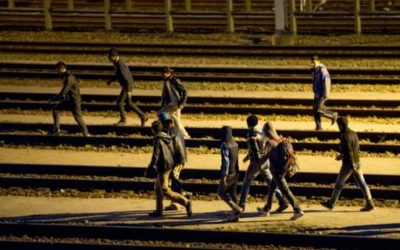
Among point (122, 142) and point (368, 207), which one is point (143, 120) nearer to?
point (122, 142)

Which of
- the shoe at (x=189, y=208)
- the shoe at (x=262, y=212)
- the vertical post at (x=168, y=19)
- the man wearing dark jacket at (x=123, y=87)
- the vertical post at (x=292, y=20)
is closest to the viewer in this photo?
the shoe at (x=189, y=208)

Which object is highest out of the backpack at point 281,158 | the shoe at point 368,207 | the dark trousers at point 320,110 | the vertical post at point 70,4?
the vertical post at point 70,4

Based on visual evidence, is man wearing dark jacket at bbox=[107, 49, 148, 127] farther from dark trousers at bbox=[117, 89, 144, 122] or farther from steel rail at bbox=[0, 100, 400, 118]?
steel rail at bbox=[0, 100, 400, 118]

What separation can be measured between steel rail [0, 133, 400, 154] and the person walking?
3.88 meters

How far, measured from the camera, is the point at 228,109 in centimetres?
2616

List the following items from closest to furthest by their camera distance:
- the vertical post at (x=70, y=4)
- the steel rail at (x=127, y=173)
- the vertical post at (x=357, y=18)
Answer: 1. the steel rail at (x=127, y=173)
2. the vertical post at (x=357, y=18)
3. the vertical post at (x=70, y=4)

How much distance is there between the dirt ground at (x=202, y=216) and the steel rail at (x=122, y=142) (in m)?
3.30

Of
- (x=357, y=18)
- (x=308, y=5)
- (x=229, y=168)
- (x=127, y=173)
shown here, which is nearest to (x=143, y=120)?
(x=127, y=173)

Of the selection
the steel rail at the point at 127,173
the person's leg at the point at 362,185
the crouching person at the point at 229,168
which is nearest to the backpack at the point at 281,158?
the crouching person at the point at 229,168

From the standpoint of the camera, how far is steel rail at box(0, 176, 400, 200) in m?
20.2

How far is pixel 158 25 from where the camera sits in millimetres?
36469

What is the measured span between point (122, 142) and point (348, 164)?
5874mm

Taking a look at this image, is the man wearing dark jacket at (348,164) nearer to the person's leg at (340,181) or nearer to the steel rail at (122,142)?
the person's leg at (340,181)

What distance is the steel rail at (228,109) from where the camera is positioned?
25.5 metres
